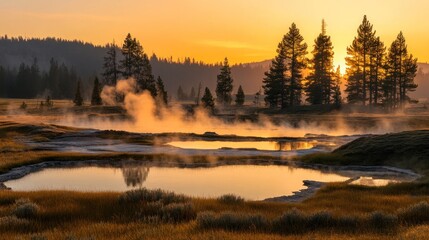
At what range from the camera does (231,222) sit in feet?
31.3

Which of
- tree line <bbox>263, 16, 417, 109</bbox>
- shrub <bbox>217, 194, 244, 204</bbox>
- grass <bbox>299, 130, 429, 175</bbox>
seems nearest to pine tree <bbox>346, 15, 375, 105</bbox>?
tree line <bbox>263, 16, 417, 109</bbox>

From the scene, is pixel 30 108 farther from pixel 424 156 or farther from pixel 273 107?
pixel 424 156

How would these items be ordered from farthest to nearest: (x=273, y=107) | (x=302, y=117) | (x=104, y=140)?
1. (x=273, y=107)
2. (x=302, y=117)
3. (x=104, y=140)

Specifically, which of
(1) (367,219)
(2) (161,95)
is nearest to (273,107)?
(2) (161,95)

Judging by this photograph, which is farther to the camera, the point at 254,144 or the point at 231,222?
the point at 254,144

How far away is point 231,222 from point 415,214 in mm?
4696

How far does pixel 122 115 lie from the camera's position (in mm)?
82375

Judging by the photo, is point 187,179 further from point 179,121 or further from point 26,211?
point 179,121

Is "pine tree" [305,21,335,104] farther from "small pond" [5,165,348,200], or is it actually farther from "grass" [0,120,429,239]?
"grass" [0,120,429,239]

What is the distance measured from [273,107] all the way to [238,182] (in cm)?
7385

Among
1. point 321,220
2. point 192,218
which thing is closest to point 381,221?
point 321,220

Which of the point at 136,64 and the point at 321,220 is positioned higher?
the point at 136,64

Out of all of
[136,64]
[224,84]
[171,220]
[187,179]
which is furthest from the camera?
[224,84]

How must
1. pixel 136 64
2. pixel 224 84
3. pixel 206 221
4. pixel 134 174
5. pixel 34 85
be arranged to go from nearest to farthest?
pixel 206 221 < pixel 134 174 < pixel 136 64 < pixel 224 84 < pixel 34 85
